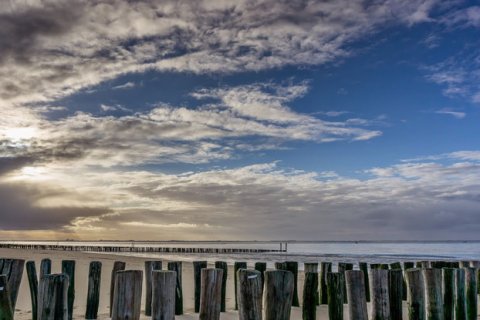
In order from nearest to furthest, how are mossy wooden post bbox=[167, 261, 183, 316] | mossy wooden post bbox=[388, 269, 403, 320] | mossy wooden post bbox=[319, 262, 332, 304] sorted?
mossy wooden post bbox=[388, 269, 403, 320]
mossy wooden post bbox=[167, 261, 183, 316]
mossy wooden post bbox=[319, 262, 332, 304]

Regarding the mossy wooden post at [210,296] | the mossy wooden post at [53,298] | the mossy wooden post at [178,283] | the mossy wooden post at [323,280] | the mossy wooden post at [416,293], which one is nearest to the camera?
the mossy wooden post at [53,298]

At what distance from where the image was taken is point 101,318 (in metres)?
9.52

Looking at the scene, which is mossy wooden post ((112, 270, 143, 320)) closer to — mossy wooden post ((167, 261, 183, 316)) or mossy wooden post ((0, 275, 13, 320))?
mossy wooden post ((0, 275, 13, 320))

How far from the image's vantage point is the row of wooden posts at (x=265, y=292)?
206 inches

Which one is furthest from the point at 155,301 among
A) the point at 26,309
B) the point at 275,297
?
the point at 26,309

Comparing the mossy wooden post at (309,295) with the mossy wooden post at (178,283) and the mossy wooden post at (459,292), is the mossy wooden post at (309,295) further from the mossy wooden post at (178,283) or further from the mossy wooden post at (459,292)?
the mossy wooden post at (178,283)

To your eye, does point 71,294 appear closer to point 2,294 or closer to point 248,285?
point 2,294

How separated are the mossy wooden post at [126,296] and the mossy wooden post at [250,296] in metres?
1.19

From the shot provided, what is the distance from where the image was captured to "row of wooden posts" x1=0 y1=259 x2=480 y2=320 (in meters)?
5.23

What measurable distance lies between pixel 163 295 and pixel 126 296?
1.31 ft

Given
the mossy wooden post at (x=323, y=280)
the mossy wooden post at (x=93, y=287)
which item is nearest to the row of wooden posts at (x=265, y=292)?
the mossy wooden post at (x=93, y=287)

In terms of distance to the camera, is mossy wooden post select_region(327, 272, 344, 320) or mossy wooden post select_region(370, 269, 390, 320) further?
mossy wooden post select_region(327, 272, 344, 320)

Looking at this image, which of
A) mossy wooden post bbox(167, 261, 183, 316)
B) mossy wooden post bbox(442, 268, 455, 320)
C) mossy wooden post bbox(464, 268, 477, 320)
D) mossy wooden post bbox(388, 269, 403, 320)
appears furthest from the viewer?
mossy wooden post bbox(167, 261, 183, 316)

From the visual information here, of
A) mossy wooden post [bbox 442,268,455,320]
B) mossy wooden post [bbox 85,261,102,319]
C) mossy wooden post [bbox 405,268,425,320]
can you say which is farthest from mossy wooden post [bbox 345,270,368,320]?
mossy wooden post [bbox 85,261,102,319]
